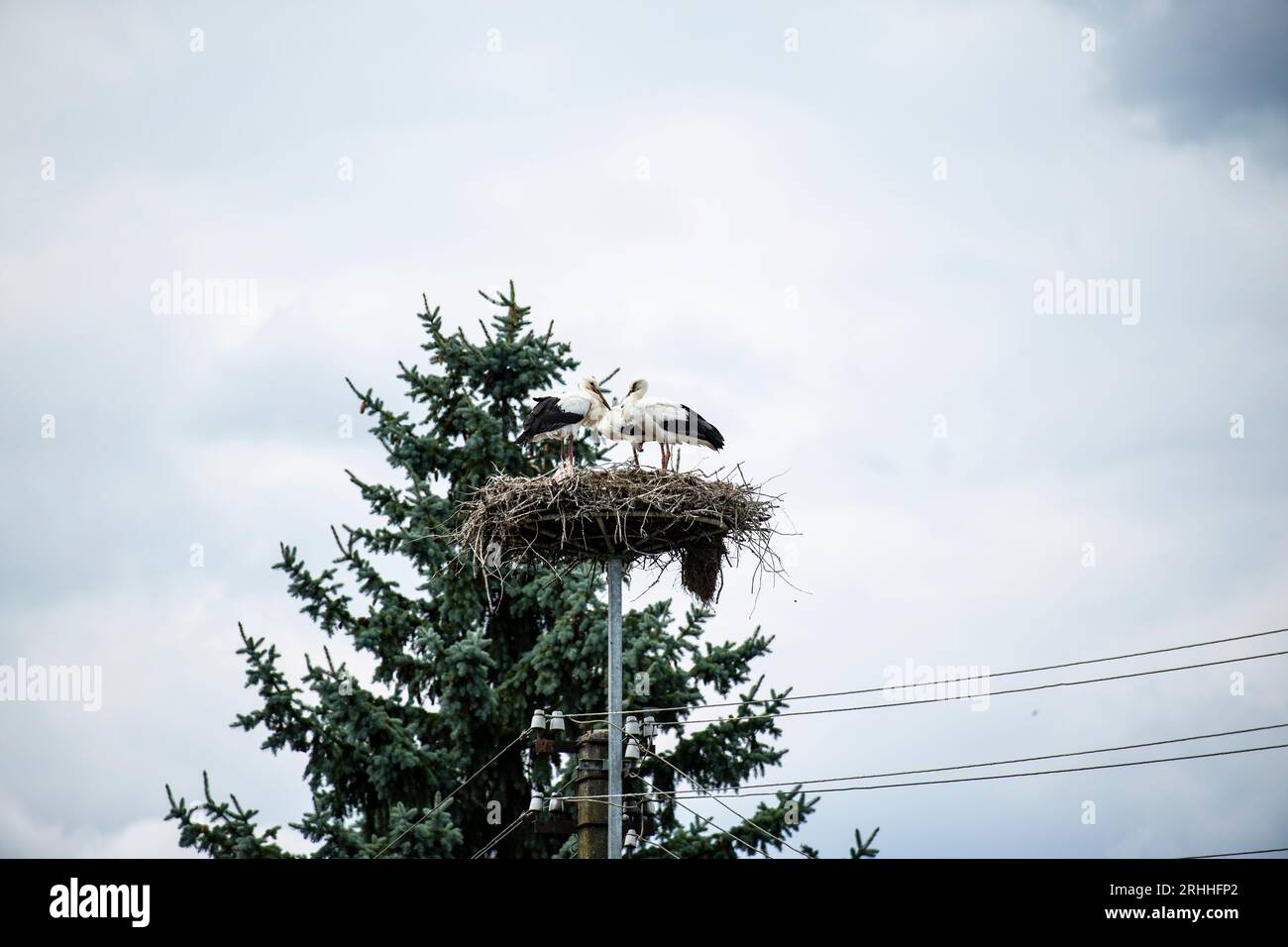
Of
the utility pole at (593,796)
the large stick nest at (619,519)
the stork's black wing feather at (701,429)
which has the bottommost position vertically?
the utility pole at (593,796)

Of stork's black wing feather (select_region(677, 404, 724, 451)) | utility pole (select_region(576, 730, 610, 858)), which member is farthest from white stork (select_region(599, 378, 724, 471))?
utility pole (select_region(576, 730, 610, 858))

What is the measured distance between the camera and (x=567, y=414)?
13.4 m

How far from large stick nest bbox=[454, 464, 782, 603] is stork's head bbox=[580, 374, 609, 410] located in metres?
1.37

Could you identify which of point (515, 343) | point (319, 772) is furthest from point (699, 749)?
point (515, 343)

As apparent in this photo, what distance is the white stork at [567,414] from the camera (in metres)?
13.4

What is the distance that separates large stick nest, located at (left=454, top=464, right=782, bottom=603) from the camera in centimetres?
1181

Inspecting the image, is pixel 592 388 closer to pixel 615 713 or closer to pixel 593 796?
pixel 615 713

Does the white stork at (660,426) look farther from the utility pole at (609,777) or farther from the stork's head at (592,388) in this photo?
the utility pole at (609,777)

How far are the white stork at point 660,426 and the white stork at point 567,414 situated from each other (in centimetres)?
31

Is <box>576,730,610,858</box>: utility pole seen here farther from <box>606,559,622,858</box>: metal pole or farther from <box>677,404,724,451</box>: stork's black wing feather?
<box>677,404,724,451</box>: stork's black wing feather

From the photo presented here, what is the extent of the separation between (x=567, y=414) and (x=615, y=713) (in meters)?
2.82

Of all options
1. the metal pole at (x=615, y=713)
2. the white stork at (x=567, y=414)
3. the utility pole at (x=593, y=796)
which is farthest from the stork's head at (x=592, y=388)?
the utility pole at (x=593, y=796)

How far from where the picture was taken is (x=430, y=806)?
16875 mm
